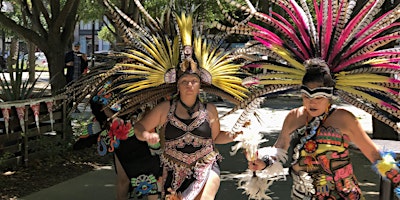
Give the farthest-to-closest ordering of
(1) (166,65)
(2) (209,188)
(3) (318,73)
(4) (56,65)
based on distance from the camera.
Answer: (4) (56,65), (1) (166,65), (2) (209,188), (3) (318,73)

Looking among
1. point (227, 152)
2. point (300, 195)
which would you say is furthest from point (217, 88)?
point (227, 152)

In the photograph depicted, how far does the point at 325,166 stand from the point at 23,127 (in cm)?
496

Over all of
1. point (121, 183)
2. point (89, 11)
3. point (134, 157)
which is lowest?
point (121, 183)

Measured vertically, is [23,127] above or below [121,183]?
above

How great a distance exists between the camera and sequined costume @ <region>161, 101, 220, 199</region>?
14.2 ft

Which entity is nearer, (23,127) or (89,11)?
(23,127)

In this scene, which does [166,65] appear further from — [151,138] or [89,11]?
[89,11]

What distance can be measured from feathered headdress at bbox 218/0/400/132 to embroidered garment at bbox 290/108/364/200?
0.90 ft

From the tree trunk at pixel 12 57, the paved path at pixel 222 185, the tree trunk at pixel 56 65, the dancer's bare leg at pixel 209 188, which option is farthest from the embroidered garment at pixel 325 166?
the tree trunk at pixel 56 65

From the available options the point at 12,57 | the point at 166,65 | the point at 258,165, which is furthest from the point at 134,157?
the point at 12,57

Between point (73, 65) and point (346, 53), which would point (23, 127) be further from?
point (73, 65)

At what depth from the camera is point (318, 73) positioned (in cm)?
374

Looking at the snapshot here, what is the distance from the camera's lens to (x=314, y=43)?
3.86 m

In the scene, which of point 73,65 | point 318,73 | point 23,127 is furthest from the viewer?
point 73,65
